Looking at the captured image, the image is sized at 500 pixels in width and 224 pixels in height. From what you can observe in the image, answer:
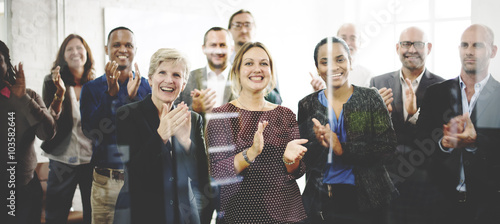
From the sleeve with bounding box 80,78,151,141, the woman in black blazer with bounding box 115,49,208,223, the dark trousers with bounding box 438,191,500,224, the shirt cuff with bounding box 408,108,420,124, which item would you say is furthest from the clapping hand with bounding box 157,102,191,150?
the dark trousers with bounding box 438,191,500,224

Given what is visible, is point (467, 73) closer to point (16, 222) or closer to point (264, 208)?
point (264, 208)

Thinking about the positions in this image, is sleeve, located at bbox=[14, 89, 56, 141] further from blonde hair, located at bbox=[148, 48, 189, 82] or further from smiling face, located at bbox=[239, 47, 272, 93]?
smiling face, located at bbox=[239, 47, 272, 93]

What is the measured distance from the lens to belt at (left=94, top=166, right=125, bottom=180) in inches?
96.6

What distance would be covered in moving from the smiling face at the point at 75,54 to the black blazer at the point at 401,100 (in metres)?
2.01

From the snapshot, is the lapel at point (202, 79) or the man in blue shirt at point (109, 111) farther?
the lapel at point (202, 79)

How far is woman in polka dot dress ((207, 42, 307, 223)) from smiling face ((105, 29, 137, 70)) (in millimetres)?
670

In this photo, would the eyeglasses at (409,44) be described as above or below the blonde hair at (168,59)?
above

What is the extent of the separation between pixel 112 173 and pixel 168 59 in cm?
81

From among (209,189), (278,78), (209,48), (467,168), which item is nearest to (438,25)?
(467,168)

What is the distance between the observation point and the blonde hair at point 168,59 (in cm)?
240

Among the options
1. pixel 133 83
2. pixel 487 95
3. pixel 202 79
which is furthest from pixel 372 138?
pixel 133 83

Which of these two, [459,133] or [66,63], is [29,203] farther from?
[459,133]

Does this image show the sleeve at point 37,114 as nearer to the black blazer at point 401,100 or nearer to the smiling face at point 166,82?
the smiling face at point 166,82

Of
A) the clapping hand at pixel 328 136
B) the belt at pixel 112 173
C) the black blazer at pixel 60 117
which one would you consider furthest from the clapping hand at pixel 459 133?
the black blazer at pixel 60 117
